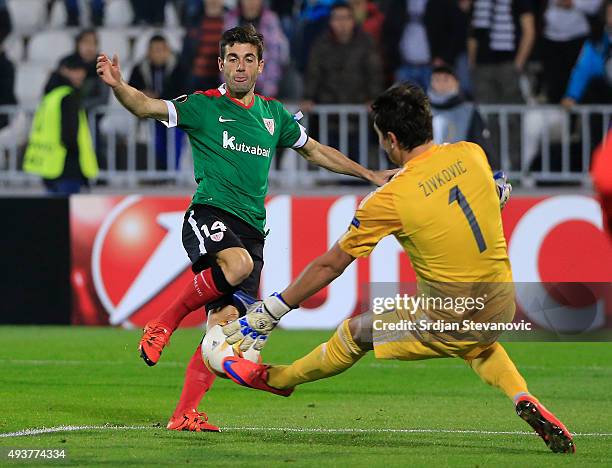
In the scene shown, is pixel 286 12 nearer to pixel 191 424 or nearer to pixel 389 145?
pixel 191 424

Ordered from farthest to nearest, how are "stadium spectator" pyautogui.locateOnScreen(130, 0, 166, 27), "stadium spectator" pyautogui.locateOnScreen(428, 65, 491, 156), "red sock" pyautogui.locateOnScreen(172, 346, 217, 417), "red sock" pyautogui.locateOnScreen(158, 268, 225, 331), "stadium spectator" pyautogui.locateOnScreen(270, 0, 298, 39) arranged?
"stadium spectator" pyautogui.locateOnScreen(130, 0, 166, 27) → "stadium spectator" pyautogui.locateOnScreen(270, 0, 298, 39) → "stadium spectator" pyautogui.locateOnScreen(428, 65, 491, 156) → "red sock" pyautogui.locateOnScreen(158, 268, 225, 331) → "red sock" pyautogui.locateOnScreen(172, 346, 217, 417)

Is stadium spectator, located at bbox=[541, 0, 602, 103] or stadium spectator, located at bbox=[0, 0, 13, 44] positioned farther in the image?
stadium spectator, located at bbox=[0, 0, 13, 44]

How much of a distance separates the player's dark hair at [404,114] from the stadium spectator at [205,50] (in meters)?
10.1

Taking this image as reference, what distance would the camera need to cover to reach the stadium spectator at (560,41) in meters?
17.4

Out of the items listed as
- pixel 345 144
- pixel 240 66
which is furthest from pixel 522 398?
pixel 345 144

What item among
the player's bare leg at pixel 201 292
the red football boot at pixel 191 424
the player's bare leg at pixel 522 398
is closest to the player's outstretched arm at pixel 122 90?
the player's bare leg at pixel 201 292

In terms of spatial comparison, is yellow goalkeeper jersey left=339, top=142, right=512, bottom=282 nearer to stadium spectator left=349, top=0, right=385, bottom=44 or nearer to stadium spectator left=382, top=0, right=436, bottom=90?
stadium spectator left=382, top=0, right=436, bottom=90

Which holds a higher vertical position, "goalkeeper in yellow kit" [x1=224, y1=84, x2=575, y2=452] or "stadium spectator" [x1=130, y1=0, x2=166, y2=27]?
"stadium spectator" [x1=130, y1=0, x2=166, y2=27]

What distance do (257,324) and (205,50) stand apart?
1052 centimetres

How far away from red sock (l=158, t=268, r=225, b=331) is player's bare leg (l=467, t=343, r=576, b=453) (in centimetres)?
176

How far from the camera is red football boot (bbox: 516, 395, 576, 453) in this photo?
297 inches

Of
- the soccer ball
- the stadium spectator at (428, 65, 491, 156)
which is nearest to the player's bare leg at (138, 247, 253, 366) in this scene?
the soccer ball

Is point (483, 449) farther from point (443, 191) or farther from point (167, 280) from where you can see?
point (167, 280)

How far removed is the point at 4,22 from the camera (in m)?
20.9
